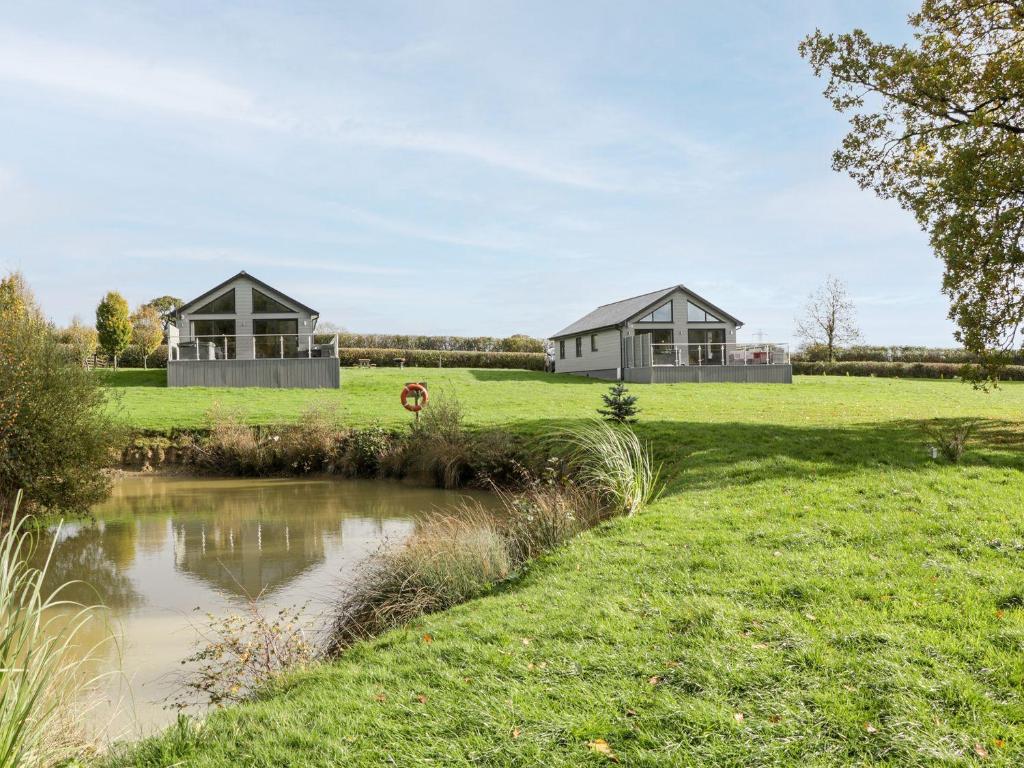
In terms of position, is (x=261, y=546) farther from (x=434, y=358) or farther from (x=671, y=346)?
(x=434, y=358)

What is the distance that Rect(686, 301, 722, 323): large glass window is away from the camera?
38.8 m

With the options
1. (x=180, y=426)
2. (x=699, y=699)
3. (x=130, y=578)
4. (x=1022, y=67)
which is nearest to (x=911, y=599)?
(x=699, y=699)

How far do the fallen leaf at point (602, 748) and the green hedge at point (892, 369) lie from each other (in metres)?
44.5

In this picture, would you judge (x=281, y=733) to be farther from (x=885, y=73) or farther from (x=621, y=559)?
(x=885, y=73)

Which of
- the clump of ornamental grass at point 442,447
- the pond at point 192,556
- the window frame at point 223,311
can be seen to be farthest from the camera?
the window frame at point 223,311

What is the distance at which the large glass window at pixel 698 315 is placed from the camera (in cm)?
3881

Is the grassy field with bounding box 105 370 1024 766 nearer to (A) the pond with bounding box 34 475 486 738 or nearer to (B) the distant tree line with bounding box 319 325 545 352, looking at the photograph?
(A) the pond with bounding box 34 475 486 738

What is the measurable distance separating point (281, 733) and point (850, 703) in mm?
3234

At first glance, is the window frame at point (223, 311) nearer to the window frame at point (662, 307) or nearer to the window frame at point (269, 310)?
the window frame at point (269, 310)

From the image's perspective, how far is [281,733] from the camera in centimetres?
437

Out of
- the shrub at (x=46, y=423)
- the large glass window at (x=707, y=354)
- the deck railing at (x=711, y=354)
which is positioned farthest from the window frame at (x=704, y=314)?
the shrub at (x=46, y=423)

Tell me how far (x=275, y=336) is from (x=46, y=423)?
2045cm

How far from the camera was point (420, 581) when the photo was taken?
7496 millimetres

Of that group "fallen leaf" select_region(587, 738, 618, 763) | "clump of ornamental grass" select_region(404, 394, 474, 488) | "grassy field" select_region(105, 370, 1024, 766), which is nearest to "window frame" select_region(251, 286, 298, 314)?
"clump of ornamental grass" select_region(404, 394, 474, 488)
